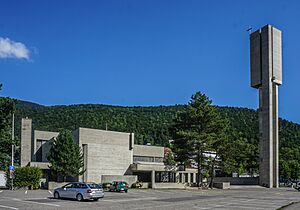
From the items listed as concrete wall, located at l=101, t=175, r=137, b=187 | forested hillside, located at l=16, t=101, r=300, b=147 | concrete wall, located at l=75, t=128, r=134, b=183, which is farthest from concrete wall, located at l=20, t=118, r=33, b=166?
forested hillside, located at l=16, t=101, r=300, b=147

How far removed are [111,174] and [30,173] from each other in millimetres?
17038

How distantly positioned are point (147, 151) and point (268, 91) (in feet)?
77.2

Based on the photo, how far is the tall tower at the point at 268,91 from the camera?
71625 mm

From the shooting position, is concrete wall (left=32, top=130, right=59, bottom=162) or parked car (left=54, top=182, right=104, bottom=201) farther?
concrete wall (left=32, top=130, right=59, bottom=162)

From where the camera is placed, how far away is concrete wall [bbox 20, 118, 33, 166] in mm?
70062

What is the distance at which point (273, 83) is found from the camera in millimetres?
73312

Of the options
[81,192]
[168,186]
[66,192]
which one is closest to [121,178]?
[168,186]

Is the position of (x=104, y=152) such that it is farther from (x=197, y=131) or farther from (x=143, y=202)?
(x=143, y=202)

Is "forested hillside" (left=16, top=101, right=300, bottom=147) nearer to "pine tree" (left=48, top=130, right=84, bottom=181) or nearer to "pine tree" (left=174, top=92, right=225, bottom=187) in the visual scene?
"pine tree" (left=174, top=92, right=225, bottom=187)

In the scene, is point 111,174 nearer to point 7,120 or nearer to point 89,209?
point 7,120

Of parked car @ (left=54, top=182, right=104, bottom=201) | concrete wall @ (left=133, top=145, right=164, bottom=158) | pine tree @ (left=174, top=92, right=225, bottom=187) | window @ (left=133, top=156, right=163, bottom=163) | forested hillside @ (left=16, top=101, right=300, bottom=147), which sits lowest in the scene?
parked car @ (left=54, top=182, right=104, bottom=201)

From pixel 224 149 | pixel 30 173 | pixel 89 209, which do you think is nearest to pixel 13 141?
pixel 30 173

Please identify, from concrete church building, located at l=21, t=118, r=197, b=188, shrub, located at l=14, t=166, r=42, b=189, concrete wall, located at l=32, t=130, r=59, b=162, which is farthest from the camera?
concrete wall, located at l=32, t=130, r=59, b=162

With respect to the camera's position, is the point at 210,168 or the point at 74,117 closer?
the point at 210,168
